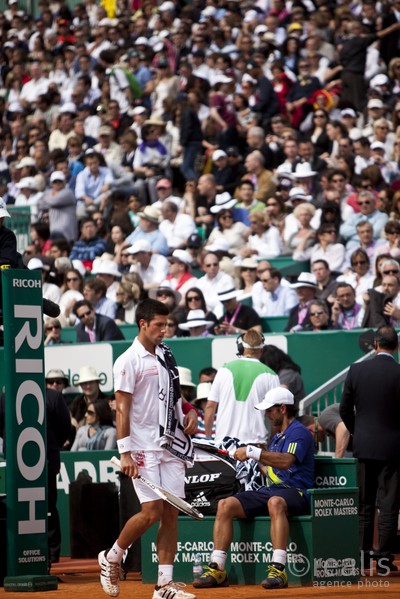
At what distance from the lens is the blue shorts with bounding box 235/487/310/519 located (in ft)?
33.9

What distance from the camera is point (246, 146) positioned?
72.7 feet

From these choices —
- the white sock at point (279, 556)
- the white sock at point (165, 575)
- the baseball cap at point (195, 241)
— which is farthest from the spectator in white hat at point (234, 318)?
the white sock at point (165, 575)

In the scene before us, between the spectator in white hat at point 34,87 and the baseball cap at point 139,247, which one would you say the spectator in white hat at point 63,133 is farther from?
the baseball cap at point 139,247

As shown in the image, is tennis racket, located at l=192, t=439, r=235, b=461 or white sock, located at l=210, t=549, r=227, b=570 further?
tennis racket, located at l=192, t=439, r=235, b=461

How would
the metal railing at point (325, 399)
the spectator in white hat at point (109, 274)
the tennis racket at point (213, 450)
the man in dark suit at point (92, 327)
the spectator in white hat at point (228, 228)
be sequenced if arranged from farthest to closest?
the spectator in white hat at point (228, 228) → the spectator in white hat at point (109, 274) → the man in dark suit at point (92, 327) → the metal railing at point (325, 399) → the tennis racket at point (213, 450)

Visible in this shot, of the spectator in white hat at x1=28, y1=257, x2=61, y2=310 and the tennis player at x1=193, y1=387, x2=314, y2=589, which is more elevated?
the spectator in white hat at x1=28, y1=257, x2=61, y2=310

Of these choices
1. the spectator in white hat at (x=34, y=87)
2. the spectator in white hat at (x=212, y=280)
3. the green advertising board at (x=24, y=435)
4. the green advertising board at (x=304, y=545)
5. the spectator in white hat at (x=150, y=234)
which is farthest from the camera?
the spectator in white hat at (x=34, y=87)

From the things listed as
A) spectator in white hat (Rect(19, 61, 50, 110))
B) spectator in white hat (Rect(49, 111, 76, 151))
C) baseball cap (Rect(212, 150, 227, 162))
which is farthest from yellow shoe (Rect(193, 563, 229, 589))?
spectator in white hat (Rect(19, 61, 50, 110))

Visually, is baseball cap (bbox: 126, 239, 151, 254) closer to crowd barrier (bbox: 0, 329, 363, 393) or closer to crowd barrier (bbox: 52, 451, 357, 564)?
crowd barrier (bbox: 0, 329, 363, 393)

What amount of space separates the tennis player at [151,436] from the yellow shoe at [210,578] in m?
1.06

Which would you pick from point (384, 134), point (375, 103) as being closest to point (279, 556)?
point (384, 134)

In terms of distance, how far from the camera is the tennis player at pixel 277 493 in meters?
10.1

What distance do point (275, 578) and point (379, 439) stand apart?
5.23ft

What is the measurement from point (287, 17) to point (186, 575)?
16031 mm
